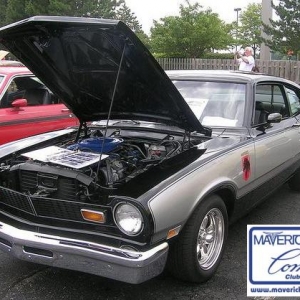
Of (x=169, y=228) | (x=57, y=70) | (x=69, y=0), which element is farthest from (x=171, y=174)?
(x=69, y=0)

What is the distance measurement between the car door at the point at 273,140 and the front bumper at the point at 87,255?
5.29 feet

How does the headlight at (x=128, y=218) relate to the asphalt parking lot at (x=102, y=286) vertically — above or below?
above

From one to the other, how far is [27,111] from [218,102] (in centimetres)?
334

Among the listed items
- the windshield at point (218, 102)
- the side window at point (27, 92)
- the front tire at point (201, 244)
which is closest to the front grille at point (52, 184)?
the front tire at point (201, 244)

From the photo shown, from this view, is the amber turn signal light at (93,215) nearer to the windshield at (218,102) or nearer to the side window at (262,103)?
the windshield at (218,102)

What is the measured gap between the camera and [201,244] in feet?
10.7

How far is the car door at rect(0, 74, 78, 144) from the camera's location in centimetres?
620

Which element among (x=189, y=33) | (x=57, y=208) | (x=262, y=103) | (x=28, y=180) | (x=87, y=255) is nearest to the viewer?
(x=87, y=255)

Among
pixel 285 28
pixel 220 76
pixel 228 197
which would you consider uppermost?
pixel 285 28

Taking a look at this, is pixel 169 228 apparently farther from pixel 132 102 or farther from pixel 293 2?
pixel 293 2

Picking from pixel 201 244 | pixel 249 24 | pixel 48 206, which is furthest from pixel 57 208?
pixel 249 24

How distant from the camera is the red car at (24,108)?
20.4ft

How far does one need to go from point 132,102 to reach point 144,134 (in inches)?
13.2

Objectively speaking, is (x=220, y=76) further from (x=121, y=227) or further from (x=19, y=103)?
(x=19, y=103)
